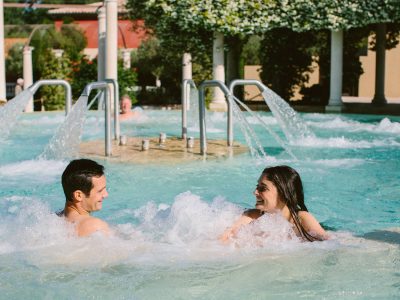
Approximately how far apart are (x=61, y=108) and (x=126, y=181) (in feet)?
51.3

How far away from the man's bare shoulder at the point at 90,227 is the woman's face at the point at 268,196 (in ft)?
3.40

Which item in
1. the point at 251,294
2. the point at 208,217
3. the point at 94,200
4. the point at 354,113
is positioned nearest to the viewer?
the point at 251,294

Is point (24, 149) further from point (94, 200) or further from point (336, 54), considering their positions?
point (336, 54)

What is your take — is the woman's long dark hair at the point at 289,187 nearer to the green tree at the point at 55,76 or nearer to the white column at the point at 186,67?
the green tree at the point at 55,76

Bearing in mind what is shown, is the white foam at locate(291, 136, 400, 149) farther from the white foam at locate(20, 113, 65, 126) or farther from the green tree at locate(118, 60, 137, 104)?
the green tree at locate(118, 60, 137, 104)

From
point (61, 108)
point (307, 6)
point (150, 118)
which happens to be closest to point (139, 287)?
point (150, 118)

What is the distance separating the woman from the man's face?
0.86 metres

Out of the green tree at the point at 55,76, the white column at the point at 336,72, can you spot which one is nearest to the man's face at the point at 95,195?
the white column at the point at 336,72

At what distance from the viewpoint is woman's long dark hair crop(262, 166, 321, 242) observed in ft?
15.4

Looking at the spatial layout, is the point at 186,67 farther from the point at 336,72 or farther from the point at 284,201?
the point at 284,201

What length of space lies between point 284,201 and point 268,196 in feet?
0.38

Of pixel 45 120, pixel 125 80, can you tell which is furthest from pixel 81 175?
pixel 125 80

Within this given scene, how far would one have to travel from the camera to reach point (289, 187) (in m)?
4.74

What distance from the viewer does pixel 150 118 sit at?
19.0m
